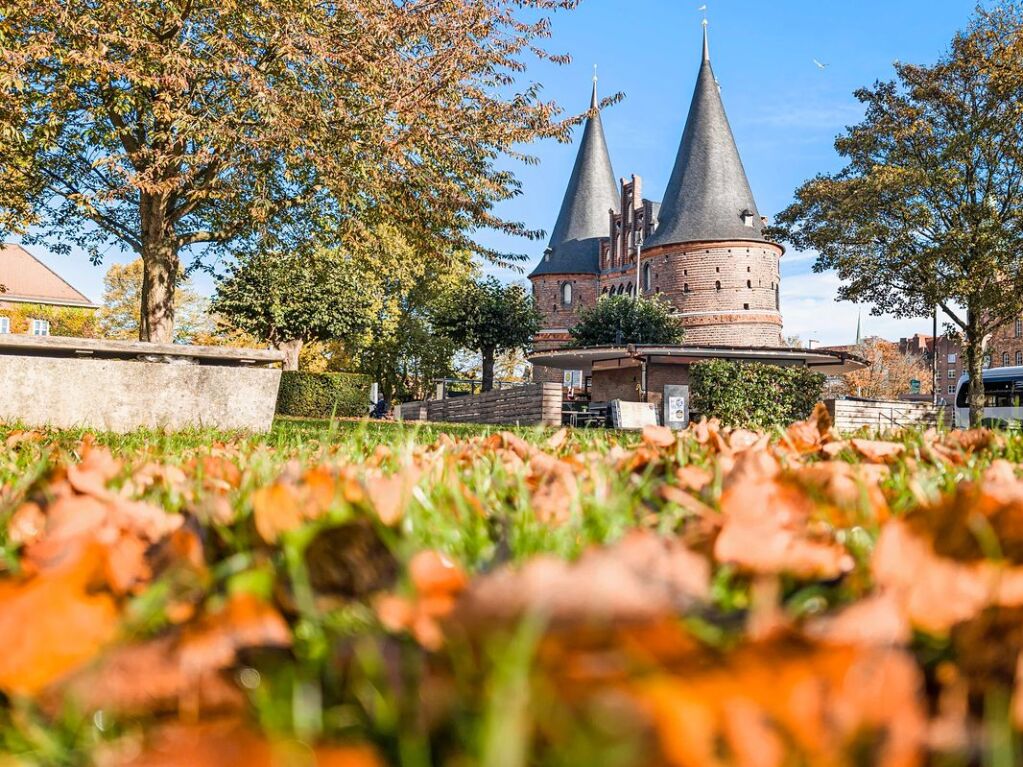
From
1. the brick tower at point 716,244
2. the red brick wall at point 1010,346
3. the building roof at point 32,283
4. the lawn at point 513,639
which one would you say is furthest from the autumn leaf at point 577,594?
the red brick wall at point 1010,346

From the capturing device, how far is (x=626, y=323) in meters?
43.9

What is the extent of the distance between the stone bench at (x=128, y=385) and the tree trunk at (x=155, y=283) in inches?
223

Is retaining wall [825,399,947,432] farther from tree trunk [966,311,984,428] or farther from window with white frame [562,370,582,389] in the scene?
window with white frame [562,370,582,389]

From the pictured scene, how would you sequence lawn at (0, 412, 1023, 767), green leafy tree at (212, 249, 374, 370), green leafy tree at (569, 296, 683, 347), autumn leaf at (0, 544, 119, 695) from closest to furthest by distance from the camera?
lawn at (0, 412, 1023, 767)
autumn leaf at (0, 544, 119, 695)
green leafy tree at (212, 249, 374, 370)
green leafy tree at (569, 296, 683, 347)

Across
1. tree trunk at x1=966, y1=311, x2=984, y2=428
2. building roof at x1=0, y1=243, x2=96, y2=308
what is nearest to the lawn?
tree trunk at x1=966, y1=311, x2=984, y2=428

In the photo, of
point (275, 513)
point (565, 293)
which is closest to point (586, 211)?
point (565, 293)

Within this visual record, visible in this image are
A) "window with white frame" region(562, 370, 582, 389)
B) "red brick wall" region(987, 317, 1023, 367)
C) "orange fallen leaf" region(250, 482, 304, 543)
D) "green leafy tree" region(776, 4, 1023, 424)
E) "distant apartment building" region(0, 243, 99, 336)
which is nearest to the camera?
"orange fallen leaf" region(250, 482, 304, 543)

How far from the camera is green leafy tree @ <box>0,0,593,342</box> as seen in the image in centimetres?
1054

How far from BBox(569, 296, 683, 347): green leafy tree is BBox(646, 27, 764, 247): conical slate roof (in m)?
12.5

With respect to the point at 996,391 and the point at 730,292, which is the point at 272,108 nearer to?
the point at 996,391

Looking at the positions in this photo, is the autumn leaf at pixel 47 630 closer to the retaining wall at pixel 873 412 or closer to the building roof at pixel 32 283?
the retaining wall at pixel 873 412

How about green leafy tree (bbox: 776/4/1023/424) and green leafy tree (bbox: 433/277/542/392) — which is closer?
green leafy tree (bbox: 776/4/1023/424)

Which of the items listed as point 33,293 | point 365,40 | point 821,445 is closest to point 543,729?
point 821,445

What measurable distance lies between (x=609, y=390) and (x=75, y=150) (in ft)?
81.8
